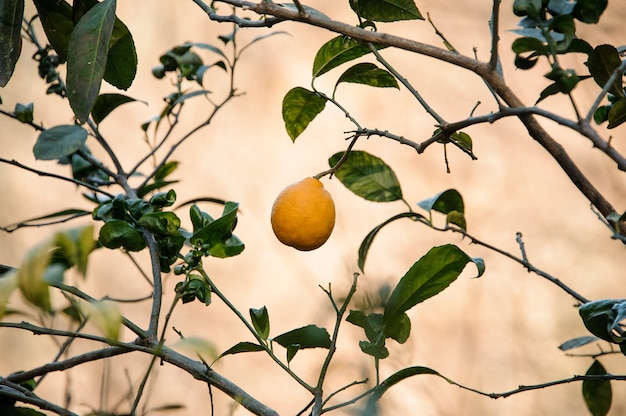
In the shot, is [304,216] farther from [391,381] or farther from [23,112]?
[23,112]

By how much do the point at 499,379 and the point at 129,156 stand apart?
3.71 feet

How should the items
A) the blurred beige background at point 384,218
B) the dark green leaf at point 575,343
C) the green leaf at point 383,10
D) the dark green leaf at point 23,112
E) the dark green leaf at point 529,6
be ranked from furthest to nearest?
the blurred beige background at point 384,218
the dark green leaf at point 23,112
the dark green leaf at point 575,343
the green leaf at point 383,10
the dark green leaf at point 529,6

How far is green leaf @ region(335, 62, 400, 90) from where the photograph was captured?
2.12 ft

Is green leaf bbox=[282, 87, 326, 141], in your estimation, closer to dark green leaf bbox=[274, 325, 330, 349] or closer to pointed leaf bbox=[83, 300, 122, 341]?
dark green leaf bbox=[274, 325, 330, 349]

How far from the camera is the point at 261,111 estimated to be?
1.95 meters

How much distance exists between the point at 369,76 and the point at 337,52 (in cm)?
4

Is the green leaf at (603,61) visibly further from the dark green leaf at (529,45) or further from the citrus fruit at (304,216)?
the citrus fruit at (304,216)

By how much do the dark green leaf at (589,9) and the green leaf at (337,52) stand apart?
180 mm

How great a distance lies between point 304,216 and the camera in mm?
658

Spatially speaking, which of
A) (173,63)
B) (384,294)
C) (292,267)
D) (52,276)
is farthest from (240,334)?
(52,276)

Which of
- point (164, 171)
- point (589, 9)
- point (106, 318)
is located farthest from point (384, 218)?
point (106, 318)

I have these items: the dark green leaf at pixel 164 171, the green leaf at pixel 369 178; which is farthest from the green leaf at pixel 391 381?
the dark green leaf at pixel 164 171

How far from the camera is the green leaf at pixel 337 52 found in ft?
2.08

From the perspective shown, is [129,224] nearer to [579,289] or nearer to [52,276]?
[52,276]
